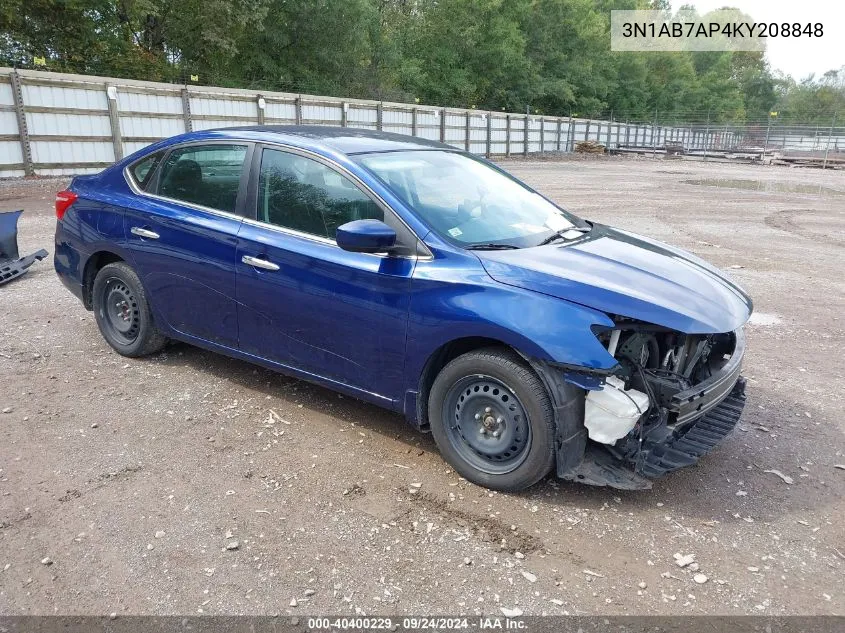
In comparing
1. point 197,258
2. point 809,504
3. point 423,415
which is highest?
point 197,258

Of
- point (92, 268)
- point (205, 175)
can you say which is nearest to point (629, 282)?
point (205, 175)

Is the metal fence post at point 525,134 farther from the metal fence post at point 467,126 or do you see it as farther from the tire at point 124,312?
the tire at point 124,312

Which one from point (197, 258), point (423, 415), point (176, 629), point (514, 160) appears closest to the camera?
point (176, 629)

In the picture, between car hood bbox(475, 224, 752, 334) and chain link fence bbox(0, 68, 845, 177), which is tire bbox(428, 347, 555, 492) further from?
chain link fence bbox(0, 68, 845, 177)

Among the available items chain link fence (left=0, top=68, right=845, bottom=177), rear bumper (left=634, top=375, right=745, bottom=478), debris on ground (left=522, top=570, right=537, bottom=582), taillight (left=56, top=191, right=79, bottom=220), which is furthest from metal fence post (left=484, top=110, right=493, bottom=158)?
debris on ground (left=522, top=570, right=537, bottom=582)

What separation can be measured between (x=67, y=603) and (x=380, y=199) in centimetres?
233

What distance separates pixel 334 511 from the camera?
10.5 ft

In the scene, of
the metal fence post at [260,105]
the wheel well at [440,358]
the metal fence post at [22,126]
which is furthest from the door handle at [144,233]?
the metal fence post at [260,105]

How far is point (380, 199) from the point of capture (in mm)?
3641

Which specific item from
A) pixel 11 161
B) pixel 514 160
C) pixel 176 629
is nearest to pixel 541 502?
pixel 176 629

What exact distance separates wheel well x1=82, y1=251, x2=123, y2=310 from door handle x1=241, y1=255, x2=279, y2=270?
1.50m

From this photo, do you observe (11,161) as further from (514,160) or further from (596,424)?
(514,160)

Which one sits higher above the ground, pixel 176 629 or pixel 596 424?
pixel 596 424

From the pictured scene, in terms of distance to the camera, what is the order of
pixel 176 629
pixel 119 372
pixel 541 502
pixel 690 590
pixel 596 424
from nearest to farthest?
pixel 176 629 < pixel 690 590 < pixel 596 424 < pixel 541 502 < pixel 119 372
